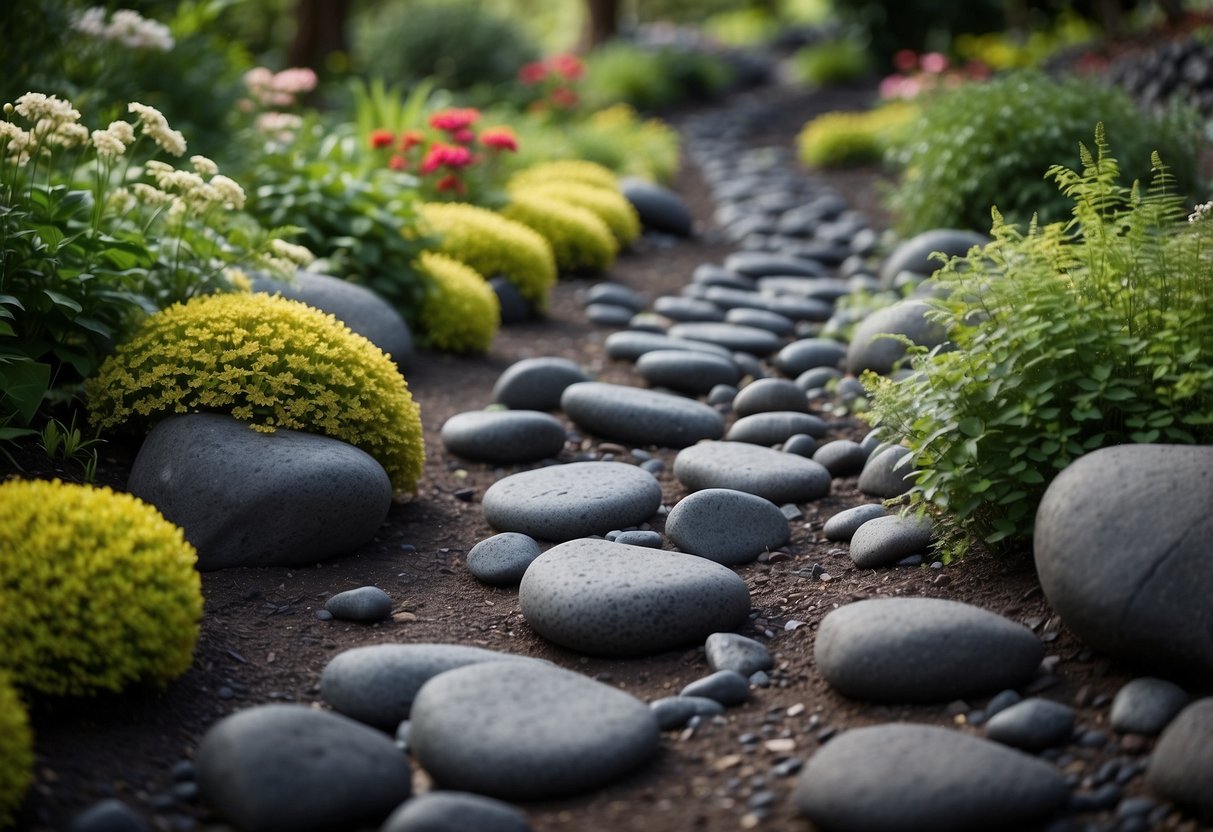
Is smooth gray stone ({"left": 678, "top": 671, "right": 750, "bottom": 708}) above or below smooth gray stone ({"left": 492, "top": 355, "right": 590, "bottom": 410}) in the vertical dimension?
below

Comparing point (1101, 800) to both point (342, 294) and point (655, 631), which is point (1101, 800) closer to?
point (655, 631)

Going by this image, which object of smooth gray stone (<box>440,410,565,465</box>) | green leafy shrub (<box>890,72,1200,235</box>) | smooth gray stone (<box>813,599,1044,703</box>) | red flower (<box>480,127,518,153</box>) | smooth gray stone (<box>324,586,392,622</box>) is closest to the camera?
smooth gray stone (<box>813,599,1044,703</box>)

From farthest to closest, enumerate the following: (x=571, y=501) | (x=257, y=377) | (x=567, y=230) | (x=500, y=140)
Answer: (x=567, y=230)
(x=500, y=140)
(x=571, y=501)
(x=257, y=377)

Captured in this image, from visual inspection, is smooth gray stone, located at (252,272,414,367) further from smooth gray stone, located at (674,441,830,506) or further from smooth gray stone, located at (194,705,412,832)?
smooth gray stone, located at (194,705,412,832)

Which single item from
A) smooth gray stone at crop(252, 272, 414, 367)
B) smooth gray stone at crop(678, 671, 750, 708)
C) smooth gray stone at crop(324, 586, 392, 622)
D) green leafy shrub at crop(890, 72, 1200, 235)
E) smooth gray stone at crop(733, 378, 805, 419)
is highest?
green leafy shrub at crop(890, 72, 1200, 235)

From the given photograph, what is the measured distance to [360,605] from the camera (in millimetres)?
3945

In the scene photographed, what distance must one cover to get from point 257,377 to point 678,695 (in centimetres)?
202

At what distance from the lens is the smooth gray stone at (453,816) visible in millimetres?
2621

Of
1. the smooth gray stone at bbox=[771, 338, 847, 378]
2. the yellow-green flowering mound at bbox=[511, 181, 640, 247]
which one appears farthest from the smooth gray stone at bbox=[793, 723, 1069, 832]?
the yellow-green flowering mound at bbox=[511, 181, 640, 247]

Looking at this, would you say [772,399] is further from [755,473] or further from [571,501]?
[571,501]

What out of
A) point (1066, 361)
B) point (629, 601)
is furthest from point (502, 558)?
point (1066, 361)

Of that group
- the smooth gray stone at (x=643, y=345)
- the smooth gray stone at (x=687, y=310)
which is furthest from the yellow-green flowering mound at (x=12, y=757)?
the smooth gray stone at (x=687, y=310)

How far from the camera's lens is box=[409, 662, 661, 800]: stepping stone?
2.93 metres

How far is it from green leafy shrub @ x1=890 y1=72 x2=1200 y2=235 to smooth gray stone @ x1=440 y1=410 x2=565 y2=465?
314 centimetres
